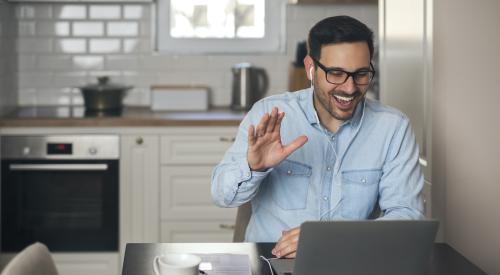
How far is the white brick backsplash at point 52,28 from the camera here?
4.87 metres

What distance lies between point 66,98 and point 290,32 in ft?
4.41

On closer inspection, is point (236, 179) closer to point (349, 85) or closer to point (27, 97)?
point (349, 85)

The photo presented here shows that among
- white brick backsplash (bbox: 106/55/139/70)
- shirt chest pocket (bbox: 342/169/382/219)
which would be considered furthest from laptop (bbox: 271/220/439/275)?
white brick backsplash (bbox: 106/55/139/70)

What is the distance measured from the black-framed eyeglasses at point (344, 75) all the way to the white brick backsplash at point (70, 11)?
2733 mm

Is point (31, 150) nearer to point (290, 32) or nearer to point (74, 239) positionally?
point (74, 239)

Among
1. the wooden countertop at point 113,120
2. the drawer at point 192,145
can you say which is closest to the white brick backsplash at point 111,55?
the wooden countertop at point 113,120

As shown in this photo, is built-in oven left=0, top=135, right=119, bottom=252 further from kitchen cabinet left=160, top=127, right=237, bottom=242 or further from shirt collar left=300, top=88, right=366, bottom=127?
shirt collar left=300, top=88, right=366, bottom=127

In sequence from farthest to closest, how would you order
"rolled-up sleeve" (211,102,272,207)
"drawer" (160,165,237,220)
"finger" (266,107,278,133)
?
1. "drawer" (160,165,237,220)
2. "rolled-up sleeve" (211,102,272,207)
3. "finger" (266,107,278,133)

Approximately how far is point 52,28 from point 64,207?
3.65ft

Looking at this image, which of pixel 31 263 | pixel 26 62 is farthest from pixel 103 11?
pixel 31 263

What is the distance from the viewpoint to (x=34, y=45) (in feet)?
16.0

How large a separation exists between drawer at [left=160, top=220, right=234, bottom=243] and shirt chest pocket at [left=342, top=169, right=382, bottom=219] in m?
1.93

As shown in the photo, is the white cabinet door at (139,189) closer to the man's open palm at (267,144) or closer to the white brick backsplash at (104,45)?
the white brick backsplash at (104,45)

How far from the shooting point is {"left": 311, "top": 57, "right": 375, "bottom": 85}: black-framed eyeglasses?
2.41 metres
